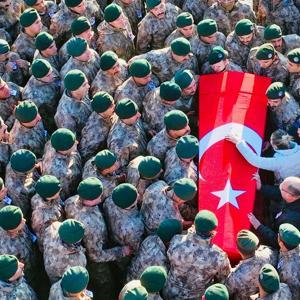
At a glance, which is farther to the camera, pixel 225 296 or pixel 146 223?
pixel 146 223

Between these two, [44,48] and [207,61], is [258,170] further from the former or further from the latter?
[44,48]

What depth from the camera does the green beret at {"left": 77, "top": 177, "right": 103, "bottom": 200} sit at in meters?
6.31

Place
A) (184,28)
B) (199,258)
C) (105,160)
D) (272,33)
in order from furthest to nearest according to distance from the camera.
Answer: (184,28)
(272,33)
(105,160)
(199,258)

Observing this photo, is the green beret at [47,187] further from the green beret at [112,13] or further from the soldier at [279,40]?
the soldier at [279,40]

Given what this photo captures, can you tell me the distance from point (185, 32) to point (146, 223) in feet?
10.6

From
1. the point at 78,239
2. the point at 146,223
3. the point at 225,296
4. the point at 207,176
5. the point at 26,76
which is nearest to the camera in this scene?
the point at 225,296

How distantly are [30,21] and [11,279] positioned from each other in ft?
14.4

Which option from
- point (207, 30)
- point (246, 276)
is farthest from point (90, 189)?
point (207, 30)

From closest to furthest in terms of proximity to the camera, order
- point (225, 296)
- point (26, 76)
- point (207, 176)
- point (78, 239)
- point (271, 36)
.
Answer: point (225, 296) → point (78, 239) → point (207, 176) → point (271, 36) → point (26, 76)

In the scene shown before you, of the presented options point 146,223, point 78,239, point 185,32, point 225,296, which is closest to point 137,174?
point 146,223

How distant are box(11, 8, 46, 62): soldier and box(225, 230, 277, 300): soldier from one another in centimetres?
473

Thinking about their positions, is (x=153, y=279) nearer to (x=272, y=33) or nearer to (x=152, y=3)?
(x=272, y=33)

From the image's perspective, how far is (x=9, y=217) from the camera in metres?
6.13

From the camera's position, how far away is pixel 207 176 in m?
7.04
